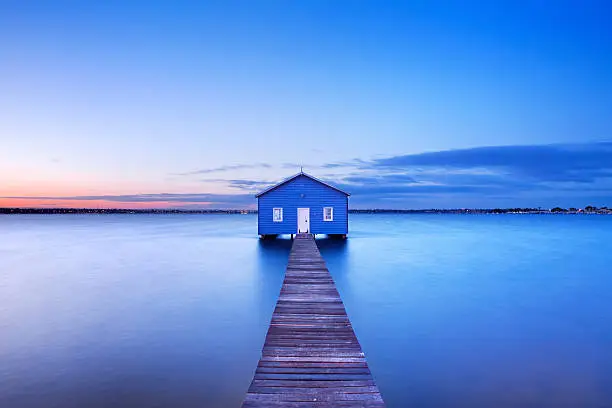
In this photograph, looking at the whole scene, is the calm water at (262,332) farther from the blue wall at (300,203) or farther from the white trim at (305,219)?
the blue wall at (300,203)

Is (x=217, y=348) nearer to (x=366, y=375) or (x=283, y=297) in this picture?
(x=283, y=297)

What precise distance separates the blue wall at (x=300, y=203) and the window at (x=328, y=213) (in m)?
0.22

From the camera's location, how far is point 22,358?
28.3ft

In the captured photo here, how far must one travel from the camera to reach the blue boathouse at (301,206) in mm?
27969

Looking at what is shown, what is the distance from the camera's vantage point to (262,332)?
413 inches

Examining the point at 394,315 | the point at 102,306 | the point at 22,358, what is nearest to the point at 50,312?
the point at 102,306

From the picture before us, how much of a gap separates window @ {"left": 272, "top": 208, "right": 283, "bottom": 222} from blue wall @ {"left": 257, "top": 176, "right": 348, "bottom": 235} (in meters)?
0.22

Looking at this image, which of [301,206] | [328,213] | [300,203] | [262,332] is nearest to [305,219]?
Answer: [301,206]

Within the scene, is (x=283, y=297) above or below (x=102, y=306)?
above

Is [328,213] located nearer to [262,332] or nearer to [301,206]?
[301,206]

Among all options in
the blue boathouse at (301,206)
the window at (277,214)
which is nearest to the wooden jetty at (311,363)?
the blue boathouse at (301,206)

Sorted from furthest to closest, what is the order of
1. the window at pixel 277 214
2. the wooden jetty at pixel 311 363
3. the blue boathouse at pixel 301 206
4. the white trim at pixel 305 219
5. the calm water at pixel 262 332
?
1. the window at pixel 277 214
2. the white trim at pixel 305 219
3. the blue boathouse at pixel 301 206
4. the calm water at pixel 262 332
5. the wooden jetty at pixel 311 363

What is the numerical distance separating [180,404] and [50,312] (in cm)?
879

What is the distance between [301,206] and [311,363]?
2283 centimetres
